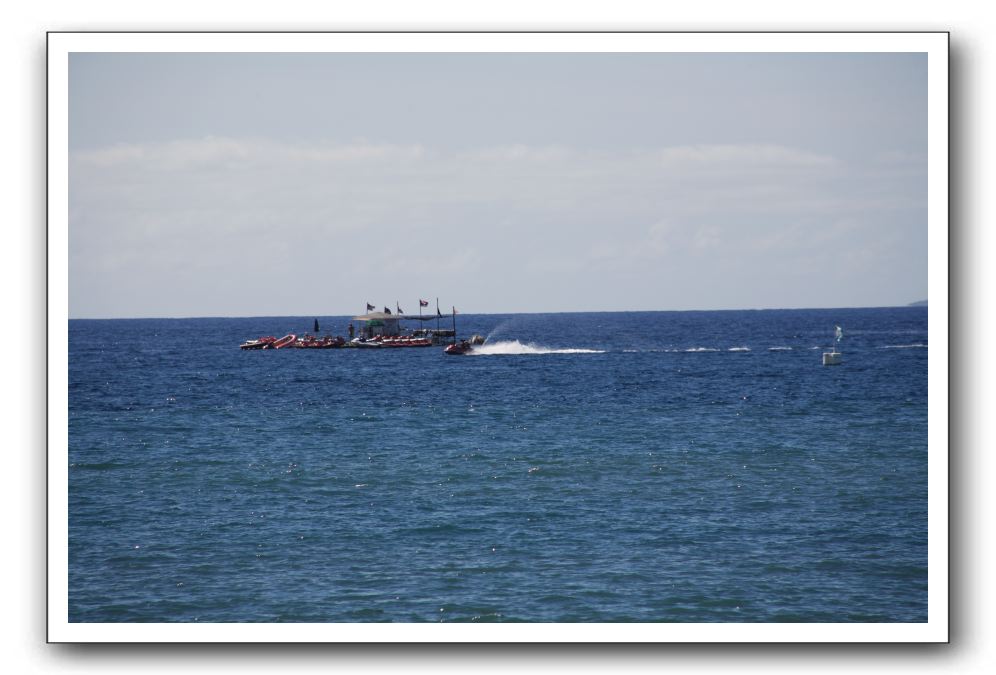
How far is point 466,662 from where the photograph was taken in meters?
9.17

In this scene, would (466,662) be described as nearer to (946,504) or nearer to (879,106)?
(946,504)

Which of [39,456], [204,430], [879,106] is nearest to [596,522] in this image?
[879,106]

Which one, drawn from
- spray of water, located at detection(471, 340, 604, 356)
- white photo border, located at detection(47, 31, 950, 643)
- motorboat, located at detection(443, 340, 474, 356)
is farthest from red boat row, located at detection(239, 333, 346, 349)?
white photo border, located at detection(47, 31, 950, 643)

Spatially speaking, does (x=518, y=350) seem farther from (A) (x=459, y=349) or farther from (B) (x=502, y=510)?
(B) (x=502, y=510)

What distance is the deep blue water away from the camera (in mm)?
11703

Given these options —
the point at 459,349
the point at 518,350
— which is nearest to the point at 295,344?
the point at 459,349

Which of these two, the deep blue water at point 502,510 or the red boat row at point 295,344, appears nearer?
the deep blue water at point 502,510

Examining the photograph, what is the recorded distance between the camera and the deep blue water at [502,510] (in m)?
11.7

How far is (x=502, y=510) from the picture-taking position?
53.5 feet

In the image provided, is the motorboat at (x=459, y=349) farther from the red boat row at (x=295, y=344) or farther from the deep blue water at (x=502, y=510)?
the deep blue water at (x=502, y=510)

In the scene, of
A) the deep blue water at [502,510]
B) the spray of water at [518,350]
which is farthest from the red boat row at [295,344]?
the deep blue water at [502,510]

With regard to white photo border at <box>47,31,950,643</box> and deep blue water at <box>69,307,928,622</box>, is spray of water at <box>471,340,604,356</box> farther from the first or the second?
white photo border at <box>47,31,950,643</box>

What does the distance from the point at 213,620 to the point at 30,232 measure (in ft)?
14.9
